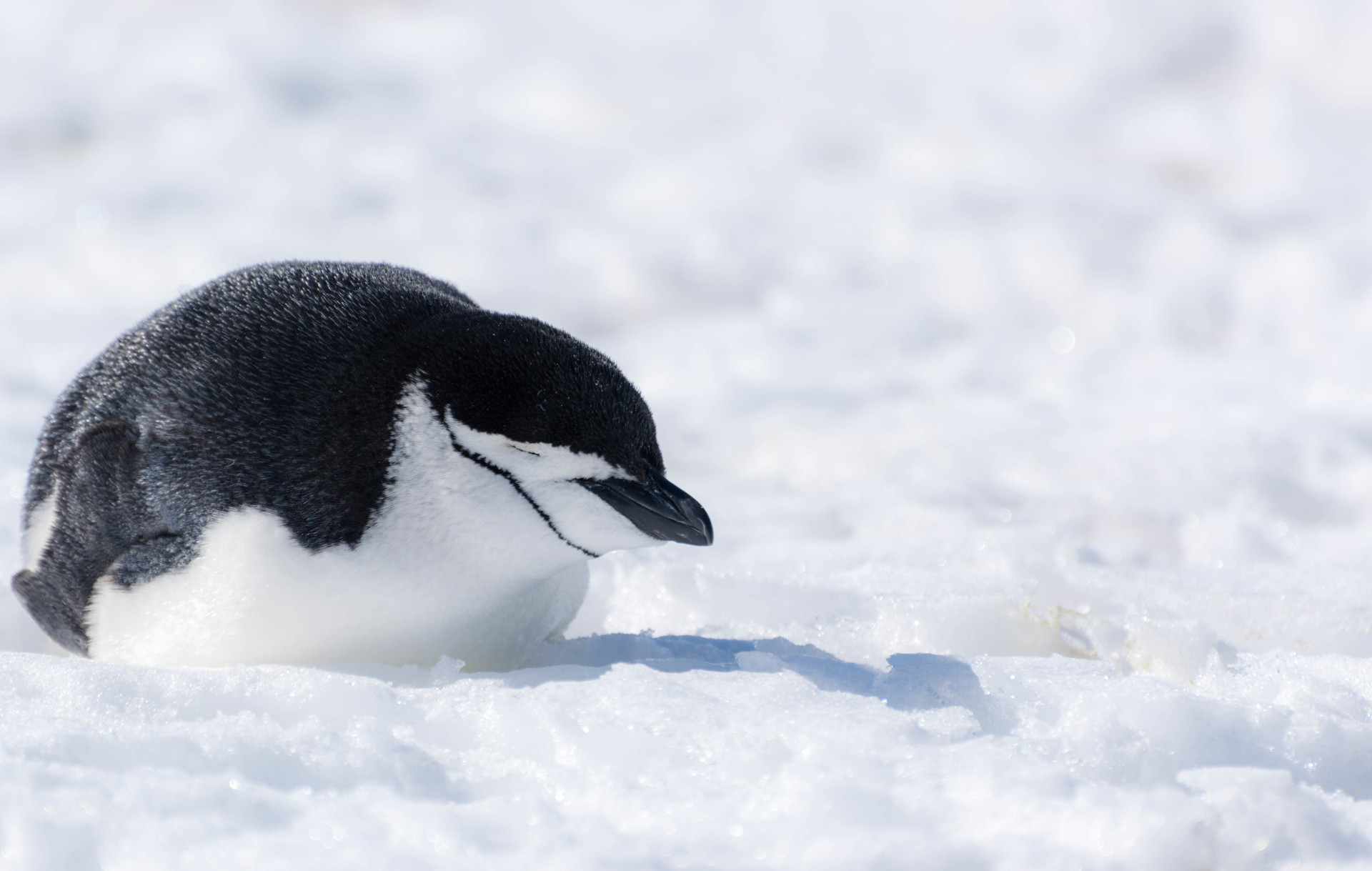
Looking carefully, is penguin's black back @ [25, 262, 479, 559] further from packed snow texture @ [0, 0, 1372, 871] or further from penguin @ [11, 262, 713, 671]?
packed snow texture @ [0, 0, 1372, 871]

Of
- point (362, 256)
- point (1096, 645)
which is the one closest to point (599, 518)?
point (1096, 645)

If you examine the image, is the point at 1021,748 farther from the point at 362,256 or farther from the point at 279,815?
the point at 362,256

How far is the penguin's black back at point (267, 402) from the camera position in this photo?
178 cm

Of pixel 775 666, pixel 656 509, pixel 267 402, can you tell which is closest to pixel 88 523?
pixel 267 402

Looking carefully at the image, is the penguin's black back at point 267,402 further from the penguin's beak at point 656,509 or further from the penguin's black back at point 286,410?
the penguin's beak at point 656,509

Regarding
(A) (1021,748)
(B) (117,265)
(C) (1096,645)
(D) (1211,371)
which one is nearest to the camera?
(A) (1021,748)

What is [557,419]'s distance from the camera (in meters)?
1.73

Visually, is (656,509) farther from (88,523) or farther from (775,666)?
(88,523)

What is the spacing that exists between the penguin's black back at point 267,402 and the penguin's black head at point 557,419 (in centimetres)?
10

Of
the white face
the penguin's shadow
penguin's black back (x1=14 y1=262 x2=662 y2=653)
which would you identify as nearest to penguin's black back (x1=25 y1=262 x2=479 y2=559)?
penguin's black back (x1=14 y1=262 x2=662 y2=653)

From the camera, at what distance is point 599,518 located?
178 centimetres

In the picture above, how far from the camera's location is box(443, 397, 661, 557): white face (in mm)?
1746

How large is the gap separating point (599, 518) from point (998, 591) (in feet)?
4.06

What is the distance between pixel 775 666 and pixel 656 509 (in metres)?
0.34
